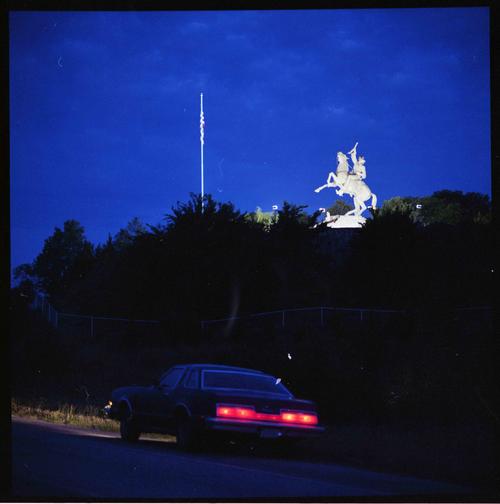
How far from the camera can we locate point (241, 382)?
47.3ft

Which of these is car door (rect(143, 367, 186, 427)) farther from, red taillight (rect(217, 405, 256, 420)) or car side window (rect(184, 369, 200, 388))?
red taillight (rect(217, 405, 256, 420))

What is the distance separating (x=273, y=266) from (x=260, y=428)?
22.1 meters

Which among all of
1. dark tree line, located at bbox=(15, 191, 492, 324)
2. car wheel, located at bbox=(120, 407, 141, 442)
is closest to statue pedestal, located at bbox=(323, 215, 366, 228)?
dark tree line, located at bbox=(15, 191, 492, 324)

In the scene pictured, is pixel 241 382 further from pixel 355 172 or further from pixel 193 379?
pixel 355 172

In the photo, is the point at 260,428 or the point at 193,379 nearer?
the point at 260,428

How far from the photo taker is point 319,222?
1542 inches

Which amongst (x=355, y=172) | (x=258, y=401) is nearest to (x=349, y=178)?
(x=355, y=172)

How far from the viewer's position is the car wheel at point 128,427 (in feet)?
Answer: 51.9

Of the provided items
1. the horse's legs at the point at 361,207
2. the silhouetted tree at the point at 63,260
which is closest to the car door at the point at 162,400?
the horse's legs at the point at 361,207

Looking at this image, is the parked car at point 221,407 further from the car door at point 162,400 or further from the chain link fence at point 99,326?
the chain link fence at point 99,326

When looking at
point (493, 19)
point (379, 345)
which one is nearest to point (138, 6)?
point (493, 19)

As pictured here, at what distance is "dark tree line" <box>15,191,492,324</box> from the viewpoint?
3288 centimetres

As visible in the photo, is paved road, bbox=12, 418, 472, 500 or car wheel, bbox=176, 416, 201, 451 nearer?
paved road, bbox=12, 418, 472, 500

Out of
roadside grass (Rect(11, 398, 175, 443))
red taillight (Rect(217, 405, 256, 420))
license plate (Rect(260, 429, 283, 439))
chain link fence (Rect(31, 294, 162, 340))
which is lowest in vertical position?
roadside grass (Rect(11, 398, 175, 443))
